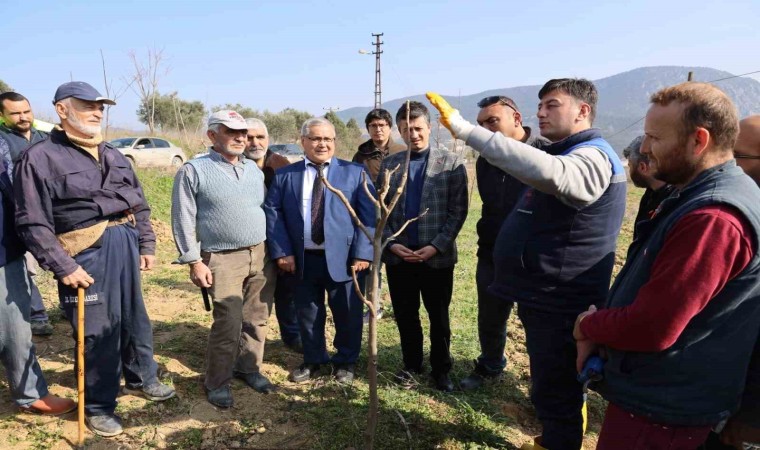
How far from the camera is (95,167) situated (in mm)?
2742

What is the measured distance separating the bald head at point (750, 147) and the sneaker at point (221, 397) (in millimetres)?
3132

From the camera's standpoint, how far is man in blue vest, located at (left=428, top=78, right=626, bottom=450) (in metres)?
2.08

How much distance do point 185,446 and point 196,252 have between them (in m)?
1.15

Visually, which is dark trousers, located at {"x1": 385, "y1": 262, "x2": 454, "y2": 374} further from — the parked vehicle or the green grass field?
the parked vehicle

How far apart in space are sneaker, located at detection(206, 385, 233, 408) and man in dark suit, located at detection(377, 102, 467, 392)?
1.17 meters

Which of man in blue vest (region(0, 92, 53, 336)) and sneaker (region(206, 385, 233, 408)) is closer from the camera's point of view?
sneaker (region(206, 385, 233, 408))

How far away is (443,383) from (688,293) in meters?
2.29

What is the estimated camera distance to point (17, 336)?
2.77 metres

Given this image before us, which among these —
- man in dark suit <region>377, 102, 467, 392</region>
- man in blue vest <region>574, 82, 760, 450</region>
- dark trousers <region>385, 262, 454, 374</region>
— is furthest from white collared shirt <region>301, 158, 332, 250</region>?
man in blue vest <region>574, 82, 760, 450</region>

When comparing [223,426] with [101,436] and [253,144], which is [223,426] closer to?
[101,436]

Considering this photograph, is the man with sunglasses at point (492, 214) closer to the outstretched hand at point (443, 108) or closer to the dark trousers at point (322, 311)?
the dark trousers at point (322, 311)

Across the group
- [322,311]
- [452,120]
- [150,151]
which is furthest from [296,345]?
[150,151]

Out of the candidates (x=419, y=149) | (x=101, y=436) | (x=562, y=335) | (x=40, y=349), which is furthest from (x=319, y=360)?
(x=40, y=349)

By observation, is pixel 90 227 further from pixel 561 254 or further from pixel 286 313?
pixel 561 254
